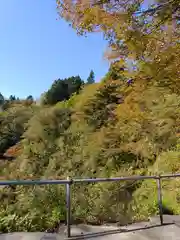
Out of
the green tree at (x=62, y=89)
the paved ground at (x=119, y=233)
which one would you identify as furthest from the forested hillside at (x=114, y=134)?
the green tree at (x=62, y=89)

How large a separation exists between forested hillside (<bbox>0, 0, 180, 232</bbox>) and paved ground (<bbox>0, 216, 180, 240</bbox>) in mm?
612

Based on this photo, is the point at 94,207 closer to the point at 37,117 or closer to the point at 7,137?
the point at 37,117

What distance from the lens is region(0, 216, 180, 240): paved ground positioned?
3.59m

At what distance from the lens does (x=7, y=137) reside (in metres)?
21.2

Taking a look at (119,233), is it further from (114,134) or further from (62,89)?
(62,89)

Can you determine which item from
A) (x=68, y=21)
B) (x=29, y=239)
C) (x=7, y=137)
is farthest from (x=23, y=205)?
(x=7, y=137)

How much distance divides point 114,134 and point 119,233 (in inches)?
375

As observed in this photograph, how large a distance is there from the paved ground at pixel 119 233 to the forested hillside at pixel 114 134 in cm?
61

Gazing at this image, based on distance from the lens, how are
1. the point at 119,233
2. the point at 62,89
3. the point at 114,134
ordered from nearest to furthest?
1. the point at 119,233
2. the point at 114,134
3. the point at 62,89

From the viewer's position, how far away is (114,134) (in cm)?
1333

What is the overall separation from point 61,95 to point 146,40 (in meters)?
21.8

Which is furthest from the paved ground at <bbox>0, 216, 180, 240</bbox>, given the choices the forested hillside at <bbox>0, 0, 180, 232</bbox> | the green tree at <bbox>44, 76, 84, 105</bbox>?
the green tree at <bbox>44, 76, 84, 105</bbox>

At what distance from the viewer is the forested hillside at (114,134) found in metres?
5.48

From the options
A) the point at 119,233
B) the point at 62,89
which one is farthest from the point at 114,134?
the point at 62,89
